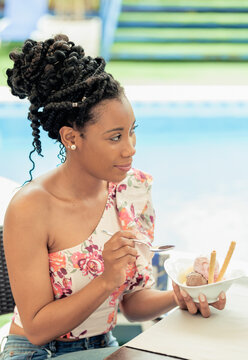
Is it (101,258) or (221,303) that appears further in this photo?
(101,258)

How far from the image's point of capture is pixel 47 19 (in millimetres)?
10141

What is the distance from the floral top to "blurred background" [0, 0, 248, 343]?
369 millimetres

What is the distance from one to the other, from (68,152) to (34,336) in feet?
1.72

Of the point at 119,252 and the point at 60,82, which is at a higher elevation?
the point at 60,82

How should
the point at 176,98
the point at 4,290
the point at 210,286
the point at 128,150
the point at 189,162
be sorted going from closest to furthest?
the point at 210,286, the point at 128,150, the point at 4,290, the point at 189,162, the point at 176,98

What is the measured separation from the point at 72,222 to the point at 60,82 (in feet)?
1.31

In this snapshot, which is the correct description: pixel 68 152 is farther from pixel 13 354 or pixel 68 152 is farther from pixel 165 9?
pixel 165 9

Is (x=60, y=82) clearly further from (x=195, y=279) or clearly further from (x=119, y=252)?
(x=195, y=279)

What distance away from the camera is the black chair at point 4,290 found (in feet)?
6.72

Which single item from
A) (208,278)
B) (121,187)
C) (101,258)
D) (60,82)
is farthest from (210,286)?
(60,82)

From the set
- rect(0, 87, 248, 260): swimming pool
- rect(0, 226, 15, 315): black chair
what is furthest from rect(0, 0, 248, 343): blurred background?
rect(0, 226, 15, 315): black chair

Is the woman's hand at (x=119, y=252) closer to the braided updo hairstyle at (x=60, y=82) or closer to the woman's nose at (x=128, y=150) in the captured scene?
the woman's nose at (x=128, y=150)

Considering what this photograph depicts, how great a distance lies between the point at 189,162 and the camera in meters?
6.75

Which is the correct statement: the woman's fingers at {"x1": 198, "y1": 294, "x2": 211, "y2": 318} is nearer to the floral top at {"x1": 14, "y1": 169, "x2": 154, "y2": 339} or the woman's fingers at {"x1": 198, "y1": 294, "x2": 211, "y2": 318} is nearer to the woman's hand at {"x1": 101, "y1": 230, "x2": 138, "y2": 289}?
the woman's hand at {"x1": 101, "y1": 230, "x2": 138, "y2": 289}
